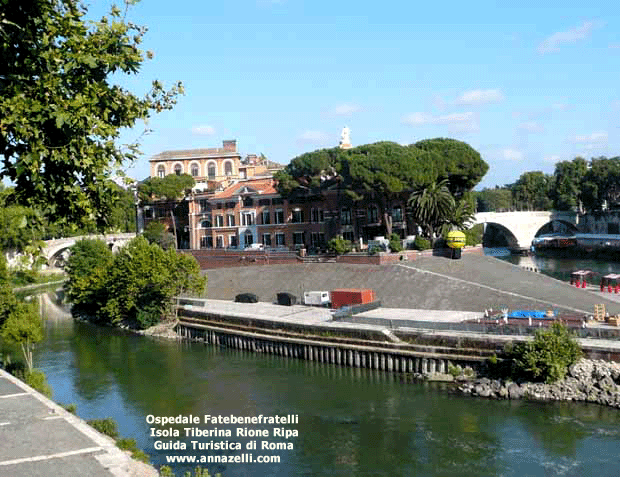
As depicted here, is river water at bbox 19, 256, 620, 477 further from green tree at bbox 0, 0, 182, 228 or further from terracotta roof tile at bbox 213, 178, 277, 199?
terracotta roof tile at bbox 213, 178, 277, 199

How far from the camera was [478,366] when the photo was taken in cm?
3831

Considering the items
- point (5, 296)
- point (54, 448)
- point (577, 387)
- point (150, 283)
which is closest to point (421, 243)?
point (150, 283)

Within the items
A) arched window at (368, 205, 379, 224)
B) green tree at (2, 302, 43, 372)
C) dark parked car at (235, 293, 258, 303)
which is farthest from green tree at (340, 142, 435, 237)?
green tree at (2, 302, 43, 372)

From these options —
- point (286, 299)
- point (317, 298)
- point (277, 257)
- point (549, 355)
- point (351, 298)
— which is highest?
point (277, 257)

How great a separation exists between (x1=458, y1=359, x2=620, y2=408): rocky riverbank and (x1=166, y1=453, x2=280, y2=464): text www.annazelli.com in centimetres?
1221

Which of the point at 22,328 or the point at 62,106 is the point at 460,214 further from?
the point at 62,106

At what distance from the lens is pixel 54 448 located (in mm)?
18500

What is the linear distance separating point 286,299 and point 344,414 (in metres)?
25.6

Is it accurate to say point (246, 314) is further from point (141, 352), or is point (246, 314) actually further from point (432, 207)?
point (432, 207)

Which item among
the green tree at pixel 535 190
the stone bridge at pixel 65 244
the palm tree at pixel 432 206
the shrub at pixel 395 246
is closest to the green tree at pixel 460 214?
the palm tree at pixel 432 206

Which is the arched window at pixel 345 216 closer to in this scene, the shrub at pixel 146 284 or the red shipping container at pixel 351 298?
the shrub at pixel 146 284

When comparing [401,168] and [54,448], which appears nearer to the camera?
[54,448]

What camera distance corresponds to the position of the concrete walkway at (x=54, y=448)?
16.9 m

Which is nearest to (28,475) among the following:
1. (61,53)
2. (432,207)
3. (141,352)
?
(61,53)
